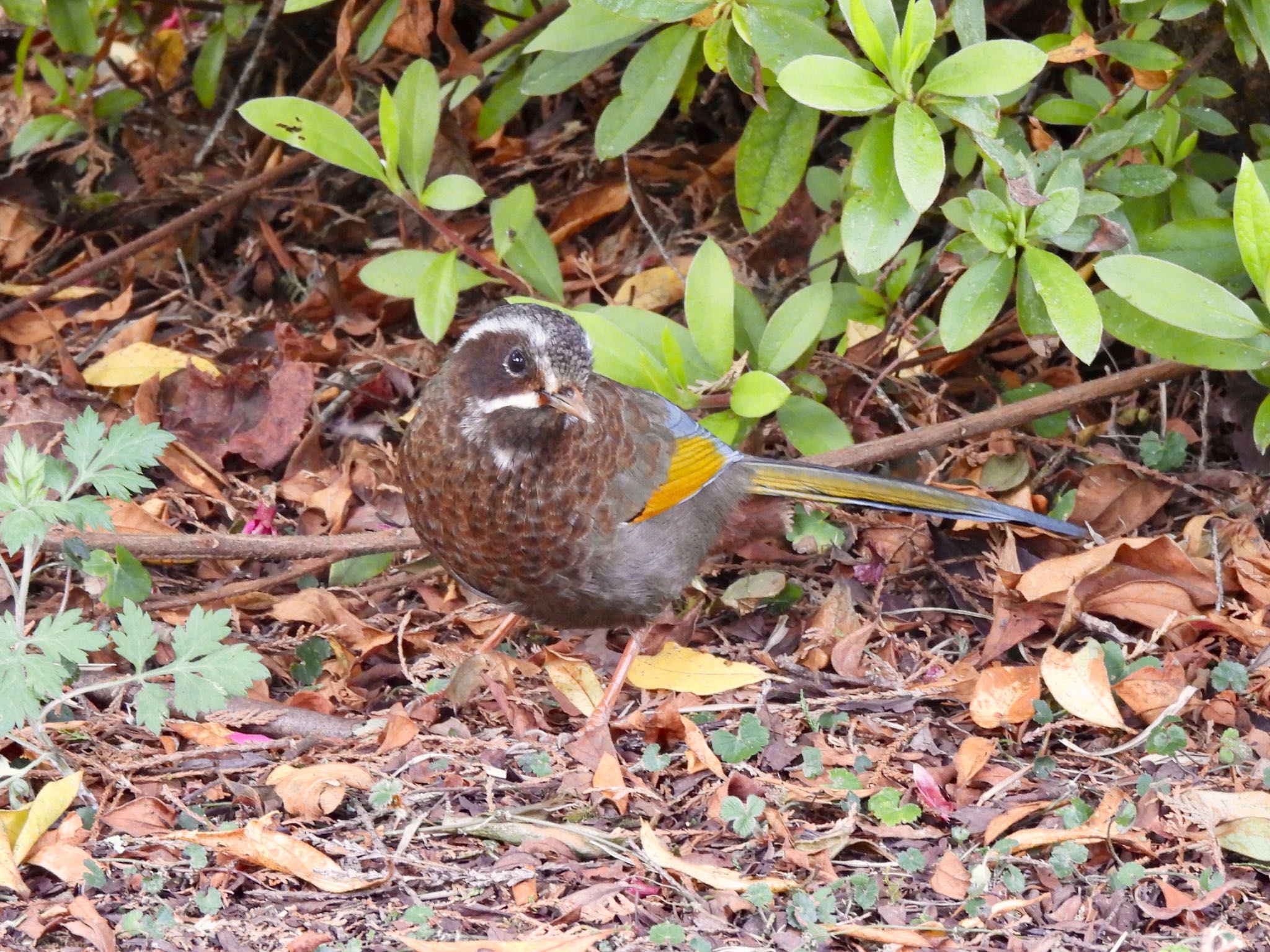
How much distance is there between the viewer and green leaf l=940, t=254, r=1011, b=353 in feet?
13.5

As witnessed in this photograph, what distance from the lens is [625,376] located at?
454 centimetres

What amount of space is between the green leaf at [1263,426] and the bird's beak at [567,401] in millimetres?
1906

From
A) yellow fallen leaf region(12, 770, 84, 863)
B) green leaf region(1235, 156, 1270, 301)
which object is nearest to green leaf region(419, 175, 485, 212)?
yellow fallen leaf region(12, 770, 84, 863)

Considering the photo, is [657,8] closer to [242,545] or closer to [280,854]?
[242,545]

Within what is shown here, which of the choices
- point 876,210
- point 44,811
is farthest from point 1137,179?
point 44,811

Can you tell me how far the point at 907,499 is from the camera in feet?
14.9

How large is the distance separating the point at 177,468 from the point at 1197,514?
342 cm

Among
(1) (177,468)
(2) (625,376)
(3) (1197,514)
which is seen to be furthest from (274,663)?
(3) (1197,514)

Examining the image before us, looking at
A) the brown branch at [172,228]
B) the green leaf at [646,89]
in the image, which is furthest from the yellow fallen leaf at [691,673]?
the brown branch at [172,228]

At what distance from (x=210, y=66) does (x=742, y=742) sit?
147 inches

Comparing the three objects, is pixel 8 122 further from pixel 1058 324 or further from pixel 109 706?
pixel 1058 324

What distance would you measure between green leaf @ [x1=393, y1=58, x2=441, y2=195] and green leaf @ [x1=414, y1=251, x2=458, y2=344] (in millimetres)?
246

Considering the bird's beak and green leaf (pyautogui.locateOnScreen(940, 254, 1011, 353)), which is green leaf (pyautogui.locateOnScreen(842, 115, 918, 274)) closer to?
green leaf (pyautogui.locateOnScreen(940, 254, 1011, 353))

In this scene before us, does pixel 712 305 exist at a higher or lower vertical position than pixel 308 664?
higher
